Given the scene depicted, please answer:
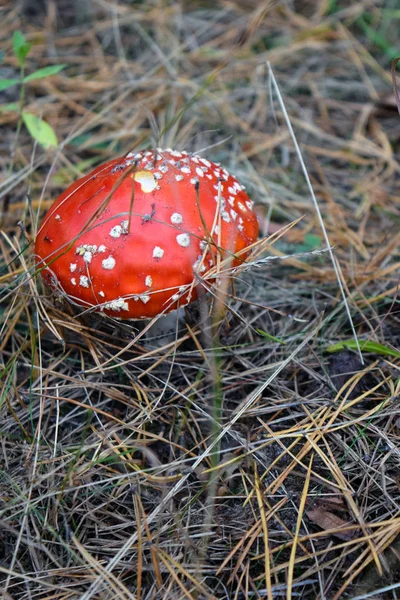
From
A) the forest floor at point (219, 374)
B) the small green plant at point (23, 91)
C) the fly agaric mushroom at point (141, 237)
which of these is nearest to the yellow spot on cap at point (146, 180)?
the fly agaric mushroom at point (141, 237)

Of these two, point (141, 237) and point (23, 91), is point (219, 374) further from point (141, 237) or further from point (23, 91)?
point (23, 91)

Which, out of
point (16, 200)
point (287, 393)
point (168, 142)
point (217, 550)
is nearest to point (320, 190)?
point (168, 142)

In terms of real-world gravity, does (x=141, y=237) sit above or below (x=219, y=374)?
above

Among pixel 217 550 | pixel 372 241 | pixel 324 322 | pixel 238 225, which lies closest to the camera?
pixel 217 550

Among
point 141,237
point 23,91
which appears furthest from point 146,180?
point 23,91

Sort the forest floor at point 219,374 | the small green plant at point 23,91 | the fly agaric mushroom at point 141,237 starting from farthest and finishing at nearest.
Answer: the small green plant at point 23,91 → the fly agaric mushroom at point 141,237 → the forest floor at point 219,374

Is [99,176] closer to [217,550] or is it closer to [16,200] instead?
[16,200]

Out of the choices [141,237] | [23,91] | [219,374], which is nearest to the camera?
[141,237]

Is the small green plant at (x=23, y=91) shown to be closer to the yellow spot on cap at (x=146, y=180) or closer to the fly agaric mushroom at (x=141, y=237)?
Result: the fly agaric mushroom at (x=141, y=237)
